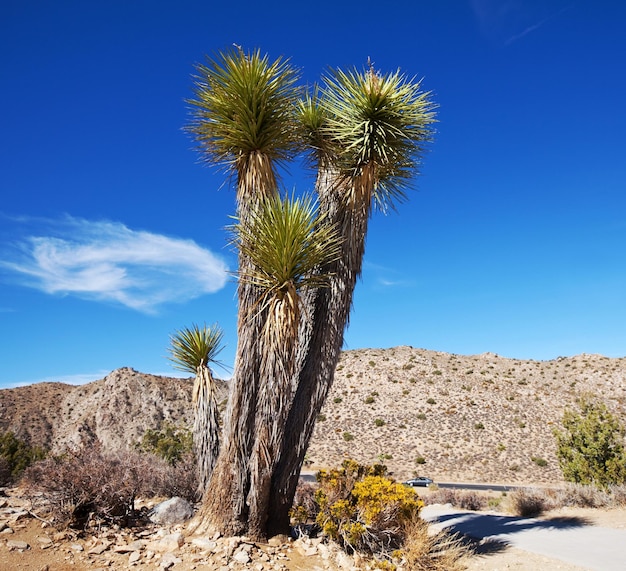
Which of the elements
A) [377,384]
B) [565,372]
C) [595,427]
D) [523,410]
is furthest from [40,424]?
[565,372]

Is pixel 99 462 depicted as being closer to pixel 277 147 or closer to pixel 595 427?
pixel 277 147

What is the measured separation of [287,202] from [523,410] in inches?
1449

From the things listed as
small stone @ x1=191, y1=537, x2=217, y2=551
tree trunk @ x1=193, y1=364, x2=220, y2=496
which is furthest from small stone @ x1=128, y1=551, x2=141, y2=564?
tree trunk @ x1=193, y1=364, x2=220, y2=496

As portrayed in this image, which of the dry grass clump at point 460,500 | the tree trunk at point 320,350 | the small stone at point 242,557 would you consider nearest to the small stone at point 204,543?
the small stone at point 242,557

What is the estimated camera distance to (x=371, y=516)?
7344 mm

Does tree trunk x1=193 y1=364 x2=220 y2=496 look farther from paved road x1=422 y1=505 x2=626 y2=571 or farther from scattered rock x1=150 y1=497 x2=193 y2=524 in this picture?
paved road x1=422 y1=505 x2=626 y2=571

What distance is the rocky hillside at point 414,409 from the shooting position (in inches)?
1284

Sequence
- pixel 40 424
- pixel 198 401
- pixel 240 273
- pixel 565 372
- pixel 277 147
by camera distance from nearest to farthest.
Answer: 1. pixel 240 273
2. pixel 277 147
3. pixel 198 401
4. pixel 40 424
5. pixel 565 372

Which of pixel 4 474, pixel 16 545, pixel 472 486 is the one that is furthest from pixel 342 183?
pixel 472 486

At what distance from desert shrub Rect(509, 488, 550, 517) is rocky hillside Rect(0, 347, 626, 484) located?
16918mm

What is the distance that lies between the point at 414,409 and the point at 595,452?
24.5 metres

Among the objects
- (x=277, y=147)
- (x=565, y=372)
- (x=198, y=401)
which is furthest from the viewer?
(x=565, y=372)

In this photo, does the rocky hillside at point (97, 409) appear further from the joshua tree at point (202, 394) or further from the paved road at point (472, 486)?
the joshua tree at point (202, 394)

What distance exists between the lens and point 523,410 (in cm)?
3825
